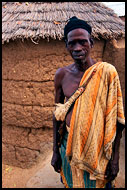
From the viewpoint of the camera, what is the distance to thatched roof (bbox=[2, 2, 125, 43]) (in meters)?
2.97

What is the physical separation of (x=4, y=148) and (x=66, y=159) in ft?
8.76

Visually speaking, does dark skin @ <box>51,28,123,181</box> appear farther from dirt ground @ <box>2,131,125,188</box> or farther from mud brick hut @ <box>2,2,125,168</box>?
mud brick hut @ <box>2,2,125,168</box>

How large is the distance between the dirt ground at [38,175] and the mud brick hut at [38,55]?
25 cm

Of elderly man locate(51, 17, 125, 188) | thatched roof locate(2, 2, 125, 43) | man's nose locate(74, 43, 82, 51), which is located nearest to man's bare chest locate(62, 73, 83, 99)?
elderly man locate(51, 17, 125, 188)

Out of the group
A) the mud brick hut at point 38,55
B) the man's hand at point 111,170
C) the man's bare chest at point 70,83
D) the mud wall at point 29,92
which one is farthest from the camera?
the mud wall at point 29,92

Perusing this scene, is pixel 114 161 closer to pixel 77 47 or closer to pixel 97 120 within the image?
pixel 97 120

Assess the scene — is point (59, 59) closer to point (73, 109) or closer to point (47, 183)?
point (73, 109)

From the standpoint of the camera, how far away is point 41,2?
11.6 ft

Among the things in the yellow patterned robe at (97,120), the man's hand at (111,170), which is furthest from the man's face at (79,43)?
the man's hand at (111,170)

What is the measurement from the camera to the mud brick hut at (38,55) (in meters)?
3.09

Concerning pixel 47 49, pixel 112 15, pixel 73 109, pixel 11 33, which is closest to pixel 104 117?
pixel 73 109

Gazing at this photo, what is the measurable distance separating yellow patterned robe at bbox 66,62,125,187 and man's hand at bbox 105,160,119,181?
0.17ft

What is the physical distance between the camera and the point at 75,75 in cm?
177

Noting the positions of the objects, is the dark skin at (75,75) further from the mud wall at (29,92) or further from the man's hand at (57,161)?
the mud wall at (29,92)
